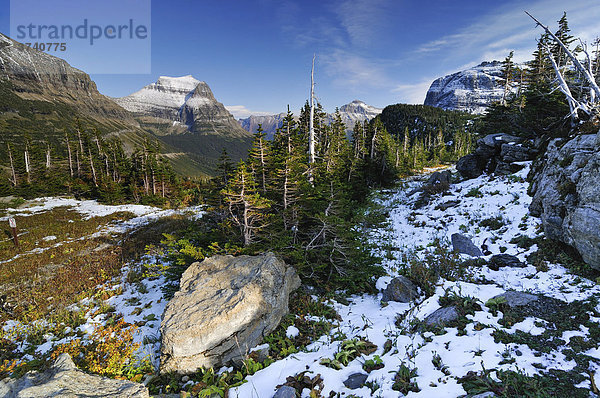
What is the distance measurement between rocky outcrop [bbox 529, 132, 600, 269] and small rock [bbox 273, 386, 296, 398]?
32.0 ft

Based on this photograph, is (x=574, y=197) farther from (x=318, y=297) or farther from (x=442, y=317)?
(x=318, y=297)

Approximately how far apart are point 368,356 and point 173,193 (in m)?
49.3

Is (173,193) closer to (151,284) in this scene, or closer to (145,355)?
(151,284)

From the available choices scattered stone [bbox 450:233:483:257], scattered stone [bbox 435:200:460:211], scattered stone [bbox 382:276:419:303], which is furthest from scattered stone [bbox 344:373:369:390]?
scattered stone [bbox 435:200:460:211]

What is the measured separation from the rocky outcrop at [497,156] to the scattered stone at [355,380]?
2167cm

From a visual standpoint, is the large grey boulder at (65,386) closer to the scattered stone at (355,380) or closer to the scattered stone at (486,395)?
the scattered stone at (355,380)

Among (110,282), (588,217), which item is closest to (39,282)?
(110,282)

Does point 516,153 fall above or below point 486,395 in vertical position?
above

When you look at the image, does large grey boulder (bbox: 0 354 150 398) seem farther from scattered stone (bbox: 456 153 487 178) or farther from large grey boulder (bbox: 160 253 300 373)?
scattered stone (bbox: 456 153 487 178)

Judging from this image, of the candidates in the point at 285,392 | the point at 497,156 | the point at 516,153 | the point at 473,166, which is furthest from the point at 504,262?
the point at 473,166

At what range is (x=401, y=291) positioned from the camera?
8.39 metres

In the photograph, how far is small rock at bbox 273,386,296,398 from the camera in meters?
4.62

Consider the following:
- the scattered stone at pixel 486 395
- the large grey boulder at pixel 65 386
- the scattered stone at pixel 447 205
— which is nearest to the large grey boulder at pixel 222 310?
the large grey boulder at pixel 65 386

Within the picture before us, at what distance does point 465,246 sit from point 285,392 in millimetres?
10396
